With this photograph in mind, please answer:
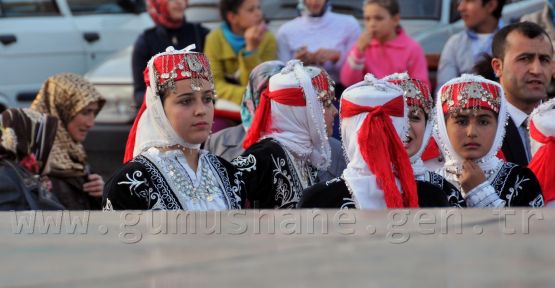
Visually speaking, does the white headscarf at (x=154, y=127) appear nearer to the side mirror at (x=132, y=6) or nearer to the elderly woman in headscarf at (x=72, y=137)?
the elderly woman in headscarf at (x=72, y=137)

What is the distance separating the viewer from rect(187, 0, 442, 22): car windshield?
9.30m

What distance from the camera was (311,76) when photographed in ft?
18.9

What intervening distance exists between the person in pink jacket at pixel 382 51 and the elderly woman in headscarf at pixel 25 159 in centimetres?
211

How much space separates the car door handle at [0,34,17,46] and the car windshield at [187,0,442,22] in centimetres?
144

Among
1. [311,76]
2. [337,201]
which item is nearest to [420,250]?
[337,201]

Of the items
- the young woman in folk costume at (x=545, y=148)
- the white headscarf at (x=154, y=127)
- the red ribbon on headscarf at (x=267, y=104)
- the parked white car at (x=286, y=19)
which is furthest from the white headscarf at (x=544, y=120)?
the parked white car at (x=286, y=19)

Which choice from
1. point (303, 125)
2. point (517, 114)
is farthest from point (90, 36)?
point (303, 125)

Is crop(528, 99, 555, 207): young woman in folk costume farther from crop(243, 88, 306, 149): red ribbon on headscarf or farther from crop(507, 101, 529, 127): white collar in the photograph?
crop(243, 88, 306, 149): red ribbon on headscarf

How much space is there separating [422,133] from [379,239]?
2.33 m

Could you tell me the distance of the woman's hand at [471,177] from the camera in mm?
5074

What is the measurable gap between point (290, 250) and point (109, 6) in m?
8.70

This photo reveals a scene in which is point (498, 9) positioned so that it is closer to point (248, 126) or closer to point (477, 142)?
point (248, 126)

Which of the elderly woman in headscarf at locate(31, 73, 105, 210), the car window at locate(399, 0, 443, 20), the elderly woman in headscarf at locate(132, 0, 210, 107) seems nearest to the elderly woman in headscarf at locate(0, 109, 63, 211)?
the elderly woman in headscarf at locate(31, 73, 105, 210)

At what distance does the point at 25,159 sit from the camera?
21.4 feet
